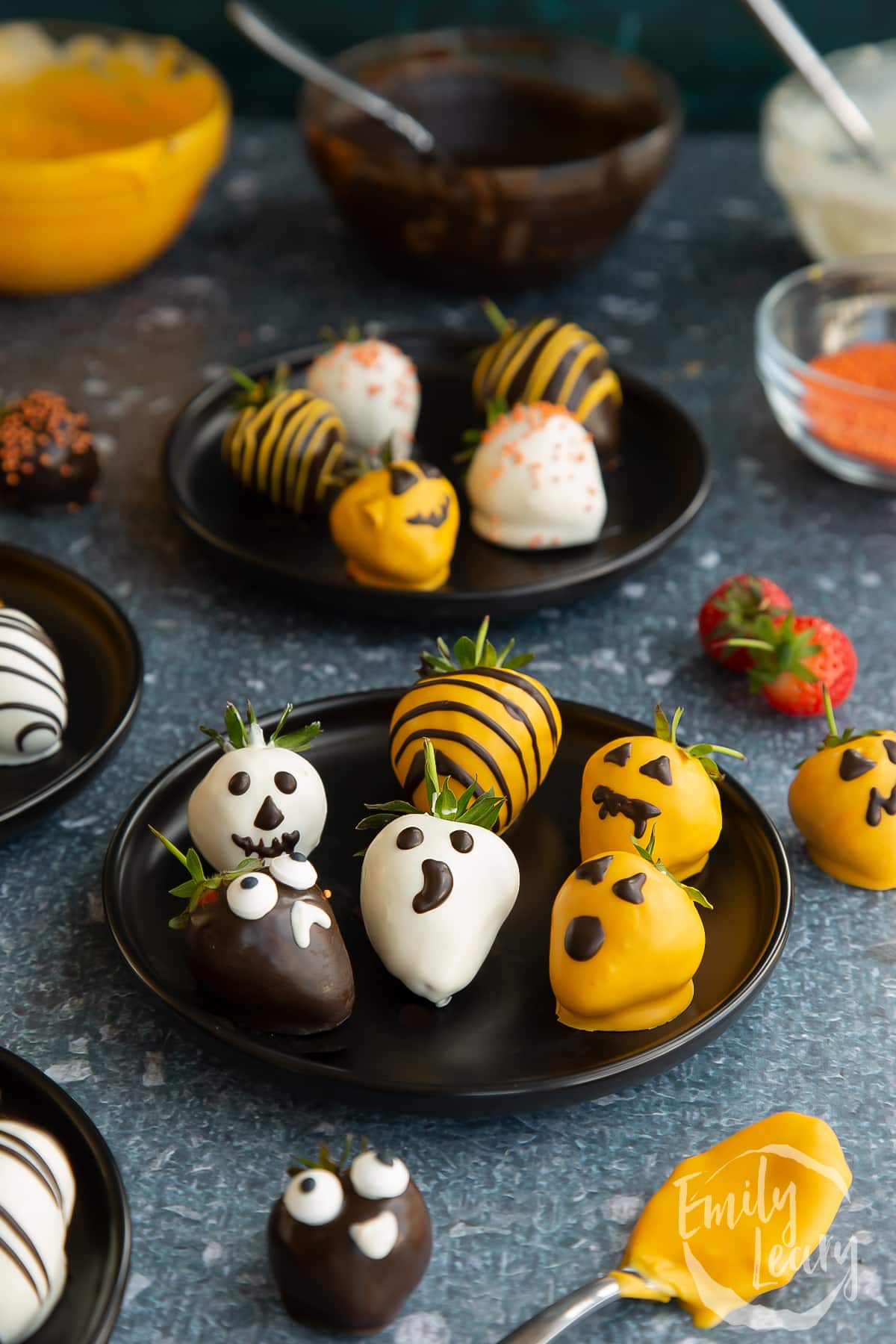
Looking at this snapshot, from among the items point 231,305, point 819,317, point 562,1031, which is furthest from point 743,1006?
point 231,305

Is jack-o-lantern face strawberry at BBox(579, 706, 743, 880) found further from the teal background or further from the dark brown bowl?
the teal background

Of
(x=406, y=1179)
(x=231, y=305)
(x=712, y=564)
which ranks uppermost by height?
(x=406, y=1179)

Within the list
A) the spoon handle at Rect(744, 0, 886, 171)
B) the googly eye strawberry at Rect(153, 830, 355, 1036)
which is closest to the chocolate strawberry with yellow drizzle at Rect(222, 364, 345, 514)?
the googly eye strawberry at Rect(153, 830, 355, 1036)

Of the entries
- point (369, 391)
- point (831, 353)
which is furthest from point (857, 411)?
point (369, 391)

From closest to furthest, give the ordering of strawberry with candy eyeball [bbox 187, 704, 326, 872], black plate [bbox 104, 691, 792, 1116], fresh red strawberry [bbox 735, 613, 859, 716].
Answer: black plate [bbox 104, 691, 792, 1116] → strawberry with candy eyeball [bbox 187, 704, 326, 872] → fresh red strawberry [bbox 735, 613, 859, 716]

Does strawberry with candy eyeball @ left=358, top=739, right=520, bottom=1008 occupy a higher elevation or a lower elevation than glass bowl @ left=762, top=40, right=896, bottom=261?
lower

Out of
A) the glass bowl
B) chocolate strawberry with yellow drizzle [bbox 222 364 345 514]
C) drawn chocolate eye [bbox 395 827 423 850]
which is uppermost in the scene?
the glass bowl

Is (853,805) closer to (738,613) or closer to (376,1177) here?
(738,613)

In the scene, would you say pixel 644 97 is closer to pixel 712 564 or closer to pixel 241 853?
pixel 712 564
